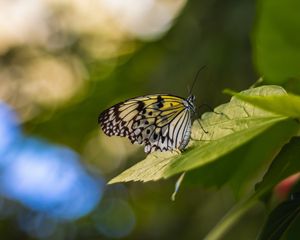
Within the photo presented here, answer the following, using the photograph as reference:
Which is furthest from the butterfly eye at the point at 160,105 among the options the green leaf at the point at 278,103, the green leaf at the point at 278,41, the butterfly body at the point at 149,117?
the green leaf at the point at 278,103

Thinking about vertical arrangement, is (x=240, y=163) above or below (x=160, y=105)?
below

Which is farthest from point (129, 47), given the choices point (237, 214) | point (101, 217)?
point (237, 214)

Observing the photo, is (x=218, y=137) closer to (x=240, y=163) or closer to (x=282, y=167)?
(x=282, y=167)

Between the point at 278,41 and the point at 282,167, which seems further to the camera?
the point at 278,41

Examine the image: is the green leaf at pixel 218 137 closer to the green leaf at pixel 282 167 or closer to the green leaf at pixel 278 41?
the green leaf at pixel 282 167

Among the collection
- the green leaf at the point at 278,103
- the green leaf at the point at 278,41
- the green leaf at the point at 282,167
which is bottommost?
the green leaf at the point at 282,167

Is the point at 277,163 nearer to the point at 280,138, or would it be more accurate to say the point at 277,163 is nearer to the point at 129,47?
the point at 280,138

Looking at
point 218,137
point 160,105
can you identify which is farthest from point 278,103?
point 160,105
